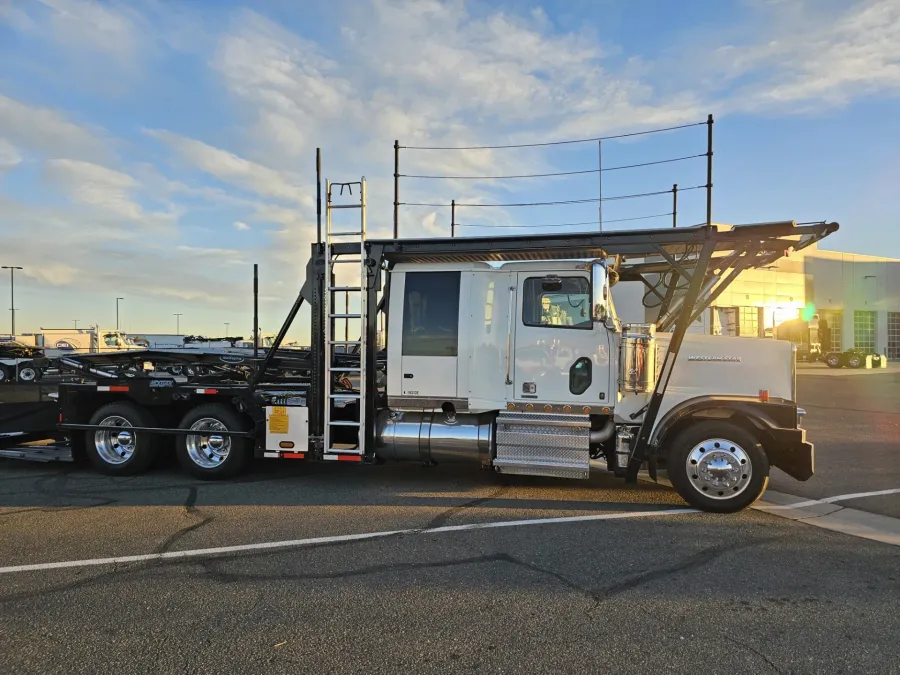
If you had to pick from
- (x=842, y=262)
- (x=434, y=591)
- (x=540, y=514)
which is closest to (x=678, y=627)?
(x=434, y=591)

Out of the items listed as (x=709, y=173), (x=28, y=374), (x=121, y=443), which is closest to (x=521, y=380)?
(x=121, y=443)

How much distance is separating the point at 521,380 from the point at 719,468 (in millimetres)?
2125

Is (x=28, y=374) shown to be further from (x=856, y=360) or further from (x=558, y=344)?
(x=856, y=360)

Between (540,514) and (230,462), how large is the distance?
3.78 m

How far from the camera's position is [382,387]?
689 cm

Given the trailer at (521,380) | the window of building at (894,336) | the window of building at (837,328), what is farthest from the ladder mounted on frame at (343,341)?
the window of building at (894,336)

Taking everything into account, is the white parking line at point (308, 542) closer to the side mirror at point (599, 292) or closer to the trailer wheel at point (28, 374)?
the side mirror at point (599, 292)

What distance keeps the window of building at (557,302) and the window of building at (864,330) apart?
56.2 m

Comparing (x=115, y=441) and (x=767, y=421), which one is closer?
(x=767, y=421)

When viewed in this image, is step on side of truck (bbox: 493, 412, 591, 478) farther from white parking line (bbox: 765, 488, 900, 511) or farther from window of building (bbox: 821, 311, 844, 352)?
window of building (bbox: 821, 311, 844, 352)

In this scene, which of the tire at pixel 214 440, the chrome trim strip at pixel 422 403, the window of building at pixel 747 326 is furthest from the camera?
the window of building at pixel 747 326

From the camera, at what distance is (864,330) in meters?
Answer: 52.1

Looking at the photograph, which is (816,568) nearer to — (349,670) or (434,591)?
(434,591)

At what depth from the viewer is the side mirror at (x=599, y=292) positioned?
600cm
